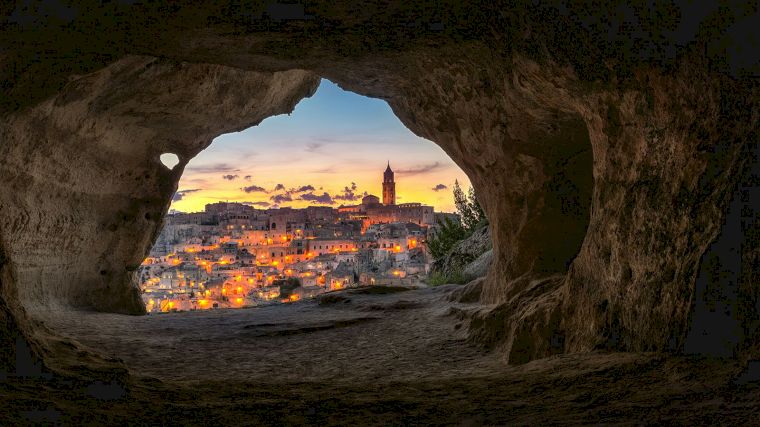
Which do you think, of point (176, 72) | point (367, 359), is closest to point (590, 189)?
point (367, 359)

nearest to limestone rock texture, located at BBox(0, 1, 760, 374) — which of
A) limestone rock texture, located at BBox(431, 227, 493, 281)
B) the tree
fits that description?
limestone rock texture, located at BBox(431, 227, 493, 281)

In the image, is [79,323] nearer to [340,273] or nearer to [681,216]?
[681,216]

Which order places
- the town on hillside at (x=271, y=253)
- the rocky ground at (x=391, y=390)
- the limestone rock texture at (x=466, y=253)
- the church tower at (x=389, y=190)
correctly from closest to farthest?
the rocky ground at (x=391, y=390)
the limestone rock texture at (x=466, y=253)
the town on hillside at (x=271, y=253)
the church tower at (x=389, y=190)

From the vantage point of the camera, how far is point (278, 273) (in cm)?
8356

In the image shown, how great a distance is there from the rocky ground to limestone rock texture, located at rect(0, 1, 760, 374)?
603 mm

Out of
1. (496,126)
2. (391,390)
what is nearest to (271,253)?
(496,126)

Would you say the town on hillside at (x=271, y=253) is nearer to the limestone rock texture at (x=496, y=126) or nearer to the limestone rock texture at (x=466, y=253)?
the limestone rock texture at (x=466, y=253)

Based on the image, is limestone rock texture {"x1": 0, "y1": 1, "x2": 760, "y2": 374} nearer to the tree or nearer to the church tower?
the tree

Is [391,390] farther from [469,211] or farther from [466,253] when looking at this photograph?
[469,211]

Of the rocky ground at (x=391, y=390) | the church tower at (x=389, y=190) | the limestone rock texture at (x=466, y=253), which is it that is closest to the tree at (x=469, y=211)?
the limestone rock texture at (x=466, y=253)

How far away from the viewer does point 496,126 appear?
29.7 feet

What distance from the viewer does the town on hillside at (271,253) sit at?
65.9 meters

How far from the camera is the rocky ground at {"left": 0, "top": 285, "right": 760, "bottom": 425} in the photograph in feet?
9.66

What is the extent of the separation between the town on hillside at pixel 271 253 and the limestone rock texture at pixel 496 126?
35.2 metres
